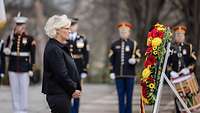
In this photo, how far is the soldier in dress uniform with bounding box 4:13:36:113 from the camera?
44.1 ft

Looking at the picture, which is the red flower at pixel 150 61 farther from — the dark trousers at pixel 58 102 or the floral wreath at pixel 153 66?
the dark trousers at pixel 58 102

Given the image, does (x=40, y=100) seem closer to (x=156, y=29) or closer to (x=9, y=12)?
(x=156, y=29)

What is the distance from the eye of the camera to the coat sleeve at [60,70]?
819 centimetres

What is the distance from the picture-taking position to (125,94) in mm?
13523

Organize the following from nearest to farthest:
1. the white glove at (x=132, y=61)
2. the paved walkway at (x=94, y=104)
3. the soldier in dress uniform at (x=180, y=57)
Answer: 1. the soldier in dress uniform at (x=180, y=57)
2. the white glove at (x=132, y=61)
3. the paved walkway at (x=94, y=104)

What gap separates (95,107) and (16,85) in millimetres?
3150

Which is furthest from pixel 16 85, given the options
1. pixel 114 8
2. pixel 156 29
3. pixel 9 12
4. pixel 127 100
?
pixel 114 8

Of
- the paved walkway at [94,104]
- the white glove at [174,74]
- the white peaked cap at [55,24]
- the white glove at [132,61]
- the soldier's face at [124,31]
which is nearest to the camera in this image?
the white peaked cap at [55,24]

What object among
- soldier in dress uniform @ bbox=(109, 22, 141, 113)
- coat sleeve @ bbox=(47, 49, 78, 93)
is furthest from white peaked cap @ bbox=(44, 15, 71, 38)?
soldier in dress uniform @ bbox=(109, 22, 141, 113)

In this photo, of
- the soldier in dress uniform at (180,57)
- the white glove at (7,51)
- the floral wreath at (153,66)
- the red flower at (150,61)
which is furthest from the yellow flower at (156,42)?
the white glove at (7,51)

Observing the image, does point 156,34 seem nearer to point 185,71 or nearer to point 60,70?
point 60,70

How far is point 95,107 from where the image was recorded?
16078 millimetres

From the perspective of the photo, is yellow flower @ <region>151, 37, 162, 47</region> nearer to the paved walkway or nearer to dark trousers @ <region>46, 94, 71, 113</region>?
dark trousers @ <region>46, 94, 71, 113</region>

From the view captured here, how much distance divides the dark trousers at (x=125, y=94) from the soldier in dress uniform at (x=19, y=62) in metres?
1.83
